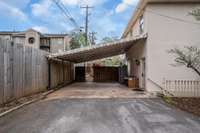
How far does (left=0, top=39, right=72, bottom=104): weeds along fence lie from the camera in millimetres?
8031

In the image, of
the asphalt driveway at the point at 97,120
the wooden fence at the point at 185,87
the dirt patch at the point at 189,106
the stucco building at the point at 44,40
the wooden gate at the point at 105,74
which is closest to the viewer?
the asphalt driveway at the point at 97,120

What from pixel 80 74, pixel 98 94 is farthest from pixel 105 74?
pixel 98 94

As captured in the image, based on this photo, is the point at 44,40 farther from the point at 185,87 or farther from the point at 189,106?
the point at 189,106

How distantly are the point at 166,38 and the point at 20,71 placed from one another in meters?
7.93

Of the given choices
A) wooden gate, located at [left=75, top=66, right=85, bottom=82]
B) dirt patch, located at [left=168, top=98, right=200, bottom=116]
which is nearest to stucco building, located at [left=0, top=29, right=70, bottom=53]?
wooden gate, located at [left=75, top=66, right=85, bottom=82]

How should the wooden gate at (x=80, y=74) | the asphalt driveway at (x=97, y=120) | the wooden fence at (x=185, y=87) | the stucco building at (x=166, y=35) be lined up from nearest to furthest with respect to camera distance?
1. the asphalt driveway at (x=97, y=120)
2. the wooden fence at (x=185, y=87)
3. the stucco building at (x=166, y=35)
4. the wooden gate at (x=80, y=74)

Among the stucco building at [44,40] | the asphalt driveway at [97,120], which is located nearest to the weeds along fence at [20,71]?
the asphalt driveway at [97,120]

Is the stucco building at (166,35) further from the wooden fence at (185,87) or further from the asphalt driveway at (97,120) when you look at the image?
the asphalt driveway at (97,120)

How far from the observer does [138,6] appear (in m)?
13.7

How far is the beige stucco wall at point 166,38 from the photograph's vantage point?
1240cm

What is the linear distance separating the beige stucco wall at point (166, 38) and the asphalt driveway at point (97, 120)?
4.57 meters

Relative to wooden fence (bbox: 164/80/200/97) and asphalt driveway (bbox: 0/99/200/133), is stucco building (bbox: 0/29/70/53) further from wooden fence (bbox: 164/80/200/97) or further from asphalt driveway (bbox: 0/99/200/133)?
asphalt driveway (bbox: 0/99/200/133)

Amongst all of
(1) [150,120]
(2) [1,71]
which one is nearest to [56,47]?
(2) [1,71]

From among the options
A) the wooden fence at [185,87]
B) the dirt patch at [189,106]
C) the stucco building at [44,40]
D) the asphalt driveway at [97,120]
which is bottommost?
the dirt patch at [189,106]
